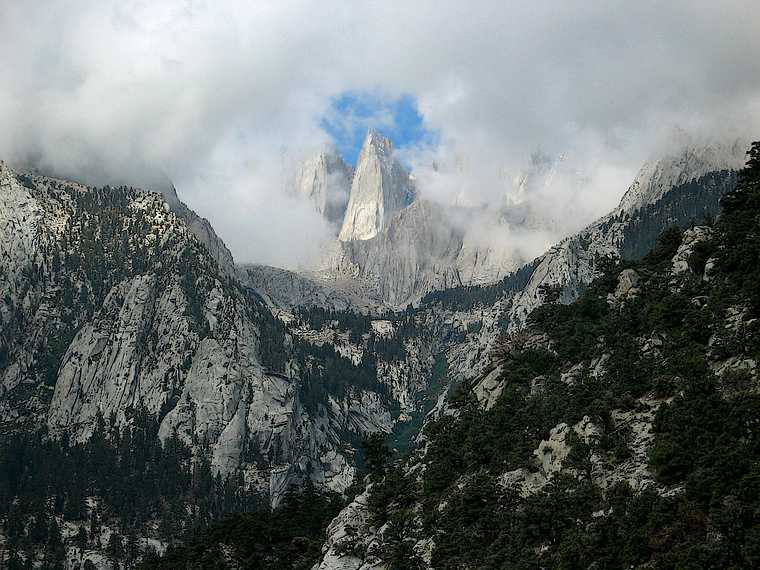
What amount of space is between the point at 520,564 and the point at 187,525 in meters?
156

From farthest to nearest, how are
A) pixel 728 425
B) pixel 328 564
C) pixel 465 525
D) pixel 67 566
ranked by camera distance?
pixel 67 566 < pixel 328 564 < pixel 465 525 < pixel 728 425

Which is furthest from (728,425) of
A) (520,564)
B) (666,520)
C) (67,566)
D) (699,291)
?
(67,566)

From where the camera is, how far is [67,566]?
183m

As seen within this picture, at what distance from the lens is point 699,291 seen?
80.8m

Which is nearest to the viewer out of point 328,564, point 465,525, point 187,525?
point 465,525

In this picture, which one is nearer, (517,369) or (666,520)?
(666,520)

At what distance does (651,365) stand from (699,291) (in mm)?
10920

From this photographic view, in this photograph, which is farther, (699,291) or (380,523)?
(380,523)

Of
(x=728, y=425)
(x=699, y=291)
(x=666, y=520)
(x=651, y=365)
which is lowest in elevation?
(x=666, y=520)

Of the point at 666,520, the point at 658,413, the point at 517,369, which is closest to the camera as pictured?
the point at 666,520

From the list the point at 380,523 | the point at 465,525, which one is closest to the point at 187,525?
the point at 380,523

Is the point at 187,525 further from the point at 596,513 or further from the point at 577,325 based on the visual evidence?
the point at 596,513

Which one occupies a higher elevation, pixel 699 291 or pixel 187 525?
pixel 187 525

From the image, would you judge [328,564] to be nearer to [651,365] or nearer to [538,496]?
[538,496]
